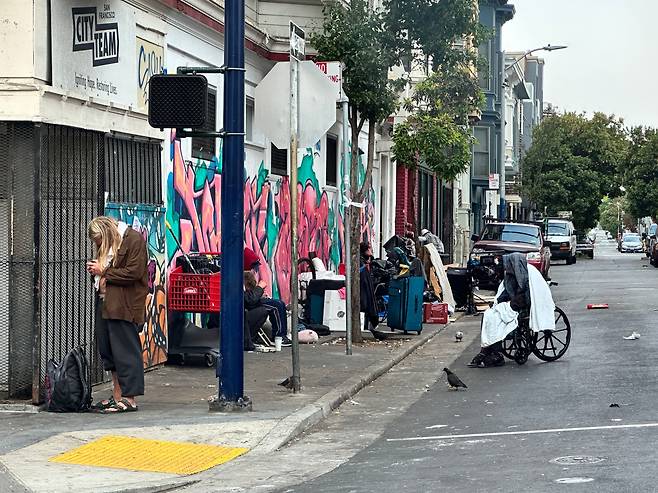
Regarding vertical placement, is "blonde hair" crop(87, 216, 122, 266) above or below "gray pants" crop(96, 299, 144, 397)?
above

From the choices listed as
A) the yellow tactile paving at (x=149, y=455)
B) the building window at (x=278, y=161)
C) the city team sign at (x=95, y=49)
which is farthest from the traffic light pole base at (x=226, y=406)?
the building window at (x=278, y=161)

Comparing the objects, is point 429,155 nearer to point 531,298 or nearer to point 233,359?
point 531,298

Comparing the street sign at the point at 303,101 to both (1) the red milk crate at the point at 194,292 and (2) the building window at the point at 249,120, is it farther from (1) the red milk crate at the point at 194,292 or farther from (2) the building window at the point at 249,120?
(2) the building window at the point at 249,120

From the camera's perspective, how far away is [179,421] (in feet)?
33.9

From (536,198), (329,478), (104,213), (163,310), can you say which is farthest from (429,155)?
(536,198)

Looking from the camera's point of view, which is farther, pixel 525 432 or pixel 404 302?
pixel 404 302

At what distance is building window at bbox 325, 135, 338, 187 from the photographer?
2384 cm

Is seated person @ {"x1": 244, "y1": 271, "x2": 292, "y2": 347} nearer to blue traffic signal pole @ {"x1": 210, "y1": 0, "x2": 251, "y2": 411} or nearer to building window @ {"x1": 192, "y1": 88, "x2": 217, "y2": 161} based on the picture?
building window @ {"x1": 192, "y1": 88, "x2": 217, "y2": 161}

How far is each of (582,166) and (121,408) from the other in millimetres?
63049

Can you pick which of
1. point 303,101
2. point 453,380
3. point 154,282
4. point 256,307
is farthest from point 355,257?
point 303,101

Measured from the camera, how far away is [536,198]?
64.8 meters

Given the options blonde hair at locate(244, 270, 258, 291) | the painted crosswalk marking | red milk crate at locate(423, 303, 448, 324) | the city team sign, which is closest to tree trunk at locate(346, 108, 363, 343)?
blonde hair at locate(244, 270, 258, 291)

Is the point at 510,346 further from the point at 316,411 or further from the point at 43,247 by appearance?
the point at 43,247

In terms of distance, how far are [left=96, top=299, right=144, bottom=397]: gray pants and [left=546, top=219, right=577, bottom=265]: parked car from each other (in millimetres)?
43316
